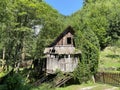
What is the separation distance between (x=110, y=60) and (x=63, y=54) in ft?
56.2

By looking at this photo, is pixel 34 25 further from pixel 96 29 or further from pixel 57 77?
pixel 96 29

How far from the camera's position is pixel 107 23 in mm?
58438

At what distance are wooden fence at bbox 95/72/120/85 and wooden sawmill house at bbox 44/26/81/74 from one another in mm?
3383

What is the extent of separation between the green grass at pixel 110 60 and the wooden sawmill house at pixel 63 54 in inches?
297

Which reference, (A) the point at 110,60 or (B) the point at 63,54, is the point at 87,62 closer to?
(B) the point at 63,54

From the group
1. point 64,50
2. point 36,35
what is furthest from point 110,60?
point 64,50

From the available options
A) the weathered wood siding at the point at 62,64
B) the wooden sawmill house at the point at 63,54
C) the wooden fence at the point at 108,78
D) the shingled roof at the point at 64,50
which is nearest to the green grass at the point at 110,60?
the wooden fence at the point at 108,78

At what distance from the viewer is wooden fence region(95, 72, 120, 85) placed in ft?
100

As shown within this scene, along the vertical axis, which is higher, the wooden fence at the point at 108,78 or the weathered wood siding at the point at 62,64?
the weathered wood siding at the point at 62,64

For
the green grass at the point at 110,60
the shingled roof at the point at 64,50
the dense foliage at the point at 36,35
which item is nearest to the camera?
the dense foliage at the point at 36,35

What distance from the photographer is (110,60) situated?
164ft

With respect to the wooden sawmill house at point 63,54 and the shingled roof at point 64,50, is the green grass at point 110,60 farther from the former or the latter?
the wooden sawmill house at point 63,54

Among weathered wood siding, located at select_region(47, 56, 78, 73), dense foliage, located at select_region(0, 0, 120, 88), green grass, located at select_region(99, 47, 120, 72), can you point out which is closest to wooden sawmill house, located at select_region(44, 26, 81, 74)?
weathered wood siding, located at select_region(47, 56, 78, 73)

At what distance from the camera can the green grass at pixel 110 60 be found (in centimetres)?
4169
